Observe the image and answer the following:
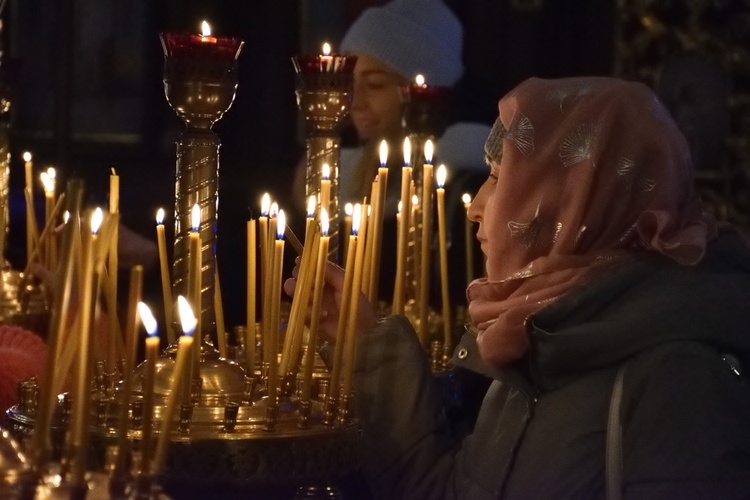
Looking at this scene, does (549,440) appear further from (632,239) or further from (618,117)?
(618,117)

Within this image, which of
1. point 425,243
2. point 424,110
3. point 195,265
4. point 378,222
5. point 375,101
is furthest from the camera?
point 375,101

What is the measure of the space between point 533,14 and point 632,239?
166 inches

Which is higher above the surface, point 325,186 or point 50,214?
point 325,186

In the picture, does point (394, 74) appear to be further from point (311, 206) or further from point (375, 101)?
point (311, 206)

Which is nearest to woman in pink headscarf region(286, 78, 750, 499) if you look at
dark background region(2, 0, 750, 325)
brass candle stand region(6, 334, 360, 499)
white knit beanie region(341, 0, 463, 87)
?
brass candle stand region(6, 334, 360, 499)

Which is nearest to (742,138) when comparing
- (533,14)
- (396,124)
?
(533,14)

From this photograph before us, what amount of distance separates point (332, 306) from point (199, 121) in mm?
418

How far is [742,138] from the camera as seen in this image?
5879mm

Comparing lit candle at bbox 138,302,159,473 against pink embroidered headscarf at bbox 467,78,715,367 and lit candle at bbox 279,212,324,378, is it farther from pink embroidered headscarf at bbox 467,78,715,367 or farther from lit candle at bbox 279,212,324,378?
pink embroidered headscarf at bbox 467,78,715,367

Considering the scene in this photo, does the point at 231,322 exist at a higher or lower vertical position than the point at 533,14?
lower

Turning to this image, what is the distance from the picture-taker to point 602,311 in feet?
5.68

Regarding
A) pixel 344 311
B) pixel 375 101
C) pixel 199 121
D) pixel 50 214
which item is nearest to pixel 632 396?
pixel 344 311

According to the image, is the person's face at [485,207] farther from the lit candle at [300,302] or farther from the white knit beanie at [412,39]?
the white knit beanie at [412,39]

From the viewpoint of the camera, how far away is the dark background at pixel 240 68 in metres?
5.82
